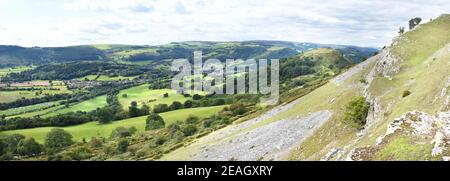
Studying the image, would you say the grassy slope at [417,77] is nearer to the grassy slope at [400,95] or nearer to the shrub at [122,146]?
the grassy slope at [400,95]

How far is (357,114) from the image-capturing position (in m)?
53.5

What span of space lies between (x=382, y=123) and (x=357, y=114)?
29.6ft

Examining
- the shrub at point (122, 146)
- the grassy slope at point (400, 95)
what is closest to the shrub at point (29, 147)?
the shrub at point (122, 146)

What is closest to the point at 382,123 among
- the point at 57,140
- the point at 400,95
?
the point at 400,95

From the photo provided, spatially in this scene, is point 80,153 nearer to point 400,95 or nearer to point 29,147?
point 29,147

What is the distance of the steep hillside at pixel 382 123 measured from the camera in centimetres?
3338

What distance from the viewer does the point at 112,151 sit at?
414 ft

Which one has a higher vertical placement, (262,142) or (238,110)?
(262,142)
